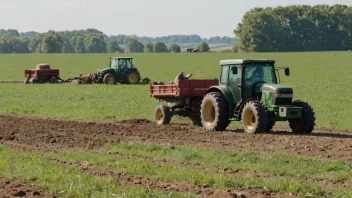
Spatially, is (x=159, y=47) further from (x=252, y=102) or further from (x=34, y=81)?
(x=252, y=102)

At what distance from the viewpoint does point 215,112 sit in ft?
59.5

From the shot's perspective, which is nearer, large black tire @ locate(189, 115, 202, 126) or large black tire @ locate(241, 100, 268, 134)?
large black tire @ locate(241, 100, 268, 134)

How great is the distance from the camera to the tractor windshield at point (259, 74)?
694 inches

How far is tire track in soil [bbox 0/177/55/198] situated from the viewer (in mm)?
9682

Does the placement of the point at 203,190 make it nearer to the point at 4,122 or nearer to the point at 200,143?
the point at 200,143

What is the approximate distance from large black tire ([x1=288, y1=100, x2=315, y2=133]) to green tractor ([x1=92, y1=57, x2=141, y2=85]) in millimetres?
24657

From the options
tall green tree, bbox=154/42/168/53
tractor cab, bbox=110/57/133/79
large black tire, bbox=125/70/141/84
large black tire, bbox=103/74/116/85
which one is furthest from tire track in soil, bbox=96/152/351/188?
tall green tree, bbox=154/42/168/53

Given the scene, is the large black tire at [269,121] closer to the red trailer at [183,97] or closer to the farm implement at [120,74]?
the red trailer at [183,97]

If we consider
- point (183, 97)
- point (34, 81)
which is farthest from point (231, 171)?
point (34, 81)

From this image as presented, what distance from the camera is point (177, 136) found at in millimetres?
17047

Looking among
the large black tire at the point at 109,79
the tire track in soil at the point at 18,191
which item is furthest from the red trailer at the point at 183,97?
the large black tire at the point at 109,79

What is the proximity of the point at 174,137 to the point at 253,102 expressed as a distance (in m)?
2.18

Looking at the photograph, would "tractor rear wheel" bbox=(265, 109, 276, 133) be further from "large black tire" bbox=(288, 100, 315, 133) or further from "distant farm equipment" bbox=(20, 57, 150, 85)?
"distant farm equipment" bbox=(20, 57, 150, 85)

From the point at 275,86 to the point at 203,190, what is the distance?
24.1ft
